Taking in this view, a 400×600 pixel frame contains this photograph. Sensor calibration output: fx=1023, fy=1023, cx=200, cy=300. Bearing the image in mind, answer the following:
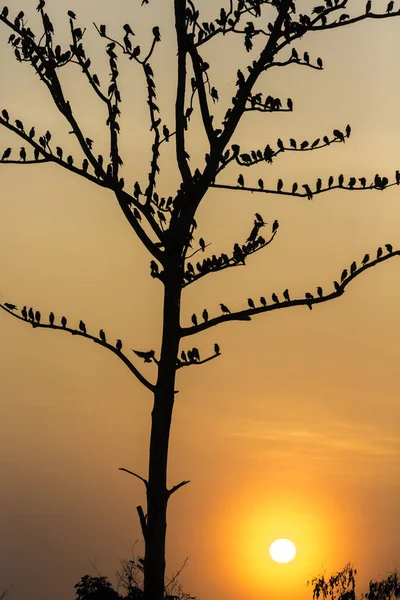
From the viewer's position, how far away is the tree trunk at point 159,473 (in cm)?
1031

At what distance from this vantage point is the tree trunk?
33.8 feet

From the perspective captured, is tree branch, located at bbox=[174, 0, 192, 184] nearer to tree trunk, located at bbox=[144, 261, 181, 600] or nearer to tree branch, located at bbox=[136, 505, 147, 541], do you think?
tree trunk, located at bbox=[144, 261, 181, 600]

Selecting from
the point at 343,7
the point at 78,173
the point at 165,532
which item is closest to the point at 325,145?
the point at 343,7

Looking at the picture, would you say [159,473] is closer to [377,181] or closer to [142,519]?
[142,519]

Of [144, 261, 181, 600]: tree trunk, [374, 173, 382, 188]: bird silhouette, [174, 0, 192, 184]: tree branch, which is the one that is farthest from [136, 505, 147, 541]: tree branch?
[374, 173, 382, 188]: bird silhouette

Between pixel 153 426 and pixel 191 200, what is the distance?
2.50 meters

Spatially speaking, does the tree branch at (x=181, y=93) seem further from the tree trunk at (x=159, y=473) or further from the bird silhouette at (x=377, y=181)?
the bird silhouette at (x=377, y=181)

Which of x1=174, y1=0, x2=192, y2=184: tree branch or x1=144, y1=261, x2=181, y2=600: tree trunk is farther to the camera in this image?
x1=174, y1=0, x2=192, y2=184: tree branch

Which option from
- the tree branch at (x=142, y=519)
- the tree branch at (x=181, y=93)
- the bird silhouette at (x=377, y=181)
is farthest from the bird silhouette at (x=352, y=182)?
the tree branch at (x=142, y=519)

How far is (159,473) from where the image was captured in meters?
10.4

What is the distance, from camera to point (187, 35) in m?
11.3

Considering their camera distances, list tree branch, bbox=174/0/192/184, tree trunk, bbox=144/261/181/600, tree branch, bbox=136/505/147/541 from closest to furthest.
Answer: tree trunk, bbox=144/261/181/600
tree branch, bbox=136/505/147/541
tree branch, bbox=174/0/192/184

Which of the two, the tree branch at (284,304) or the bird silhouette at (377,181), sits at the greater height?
the bird silhouette at (377,181)

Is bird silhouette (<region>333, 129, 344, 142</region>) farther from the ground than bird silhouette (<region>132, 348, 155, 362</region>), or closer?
farther from the ground
